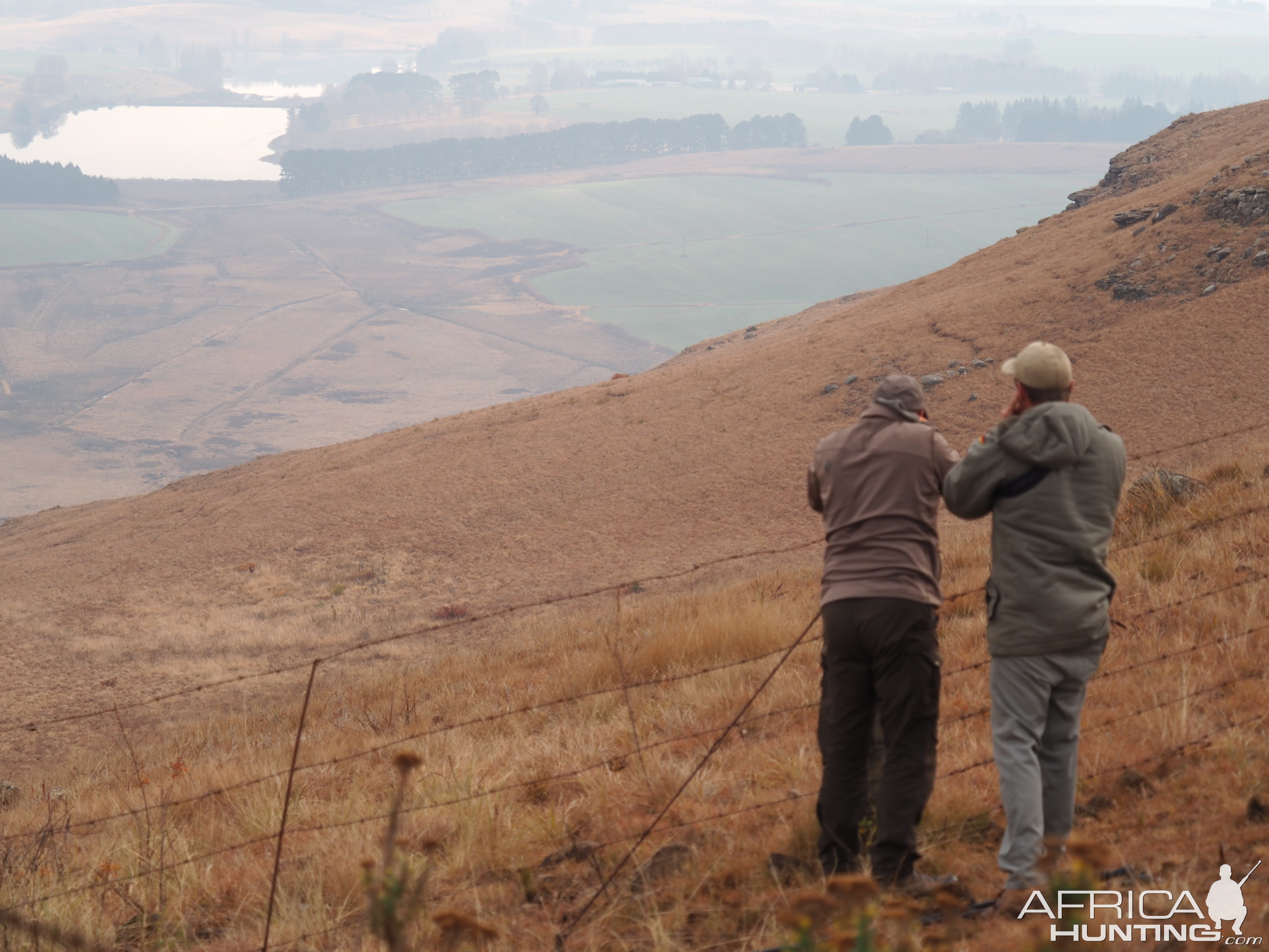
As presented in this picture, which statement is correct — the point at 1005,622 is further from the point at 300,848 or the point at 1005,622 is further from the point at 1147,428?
the point at 1147,428

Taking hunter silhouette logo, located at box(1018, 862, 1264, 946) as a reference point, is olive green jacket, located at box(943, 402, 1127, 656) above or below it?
above

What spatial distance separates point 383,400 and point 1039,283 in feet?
207

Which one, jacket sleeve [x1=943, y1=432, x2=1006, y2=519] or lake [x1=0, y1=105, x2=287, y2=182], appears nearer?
jacket sleeve [x1=943, y1=432, x2=1006, y2=519]

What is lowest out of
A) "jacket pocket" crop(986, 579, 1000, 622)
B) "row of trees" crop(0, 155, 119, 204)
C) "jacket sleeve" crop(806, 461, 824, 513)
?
"jacket pocket" crop(986, 579, 1000, 622)

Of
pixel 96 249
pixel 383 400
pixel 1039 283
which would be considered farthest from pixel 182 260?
pixel 1039 283

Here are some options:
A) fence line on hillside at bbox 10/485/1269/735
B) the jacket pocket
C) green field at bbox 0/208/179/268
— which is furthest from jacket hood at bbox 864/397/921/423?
green field at bbox 0/208/179/268

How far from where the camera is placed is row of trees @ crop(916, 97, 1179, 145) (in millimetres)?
172750

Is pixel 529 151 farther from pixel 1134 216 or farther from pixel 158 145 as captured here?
pixel 1134 216

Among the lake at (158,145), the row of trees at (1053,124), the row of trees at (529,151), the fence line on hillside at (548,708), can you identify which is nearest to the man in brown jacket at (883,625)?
the fence line on hillside at (548,708)

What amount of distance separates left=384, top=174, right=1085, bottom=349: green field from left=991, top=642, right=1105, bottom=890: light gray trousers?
88.1m

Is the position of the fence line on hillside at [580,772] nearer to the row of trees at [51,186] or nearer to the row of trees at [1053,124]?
the row of trees at [51,186]

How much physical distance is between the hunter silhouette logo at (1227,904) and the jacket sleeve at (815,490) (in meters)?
1.73

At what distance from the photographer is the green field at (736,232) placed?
104 meters

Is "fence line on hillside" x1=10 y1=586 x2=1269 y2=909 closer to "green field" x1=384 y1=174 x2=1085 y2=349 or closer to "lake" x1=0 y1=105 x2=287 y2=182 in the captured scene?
"green field" x1=384 y1=174 x2=1085 y2=349
